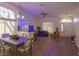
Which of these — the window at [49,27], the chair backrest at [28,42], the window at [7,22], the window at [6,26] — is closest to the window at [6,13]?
the window at [7,22]

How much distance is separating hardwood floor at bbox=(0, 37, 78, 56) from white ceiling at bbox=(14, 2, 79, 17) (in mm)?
535

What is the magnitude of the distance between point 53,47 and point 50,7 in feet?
2.68

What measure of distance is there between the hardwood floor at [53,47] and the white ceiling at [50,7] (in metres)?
0.54

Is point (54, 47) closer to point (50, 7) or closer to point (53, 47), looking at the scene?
point (53, 47)

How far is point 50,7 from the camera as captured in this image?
2.53 m

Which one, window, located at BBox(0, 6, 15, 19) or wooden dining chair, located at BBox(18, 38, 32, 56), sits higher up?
window, located at BBox(0, 6, 15, 19)

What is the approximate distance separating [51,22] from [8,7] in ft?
2.97

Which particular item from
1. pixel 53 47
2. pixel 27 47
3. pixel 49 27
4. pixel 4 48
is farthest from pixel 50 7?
pixel 4 48

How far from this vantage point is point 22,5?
97.2 inches

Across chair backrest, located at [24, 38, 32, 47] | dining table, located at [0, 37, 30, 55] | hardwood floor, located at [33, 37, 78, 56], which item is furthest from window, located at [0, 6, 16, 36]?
hardwood floor, located at [33, 37, 78, 56]

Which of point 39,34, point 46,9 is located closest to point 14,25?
point 39,34

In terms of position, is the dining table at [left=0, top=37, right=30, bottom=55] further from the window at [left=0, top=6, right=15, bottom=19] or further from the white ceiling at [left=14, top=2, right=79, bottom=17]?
the white ceiling at [left=14, top=2, right=79, bottom=17]

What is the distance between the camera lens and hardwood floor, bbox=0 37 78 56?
252 centimetres

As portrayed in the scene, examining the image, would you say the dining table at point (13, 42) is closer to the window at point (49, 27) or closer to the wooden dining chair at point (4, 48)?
the wooden dining chair at point (4, 48)
